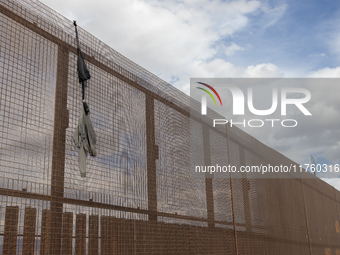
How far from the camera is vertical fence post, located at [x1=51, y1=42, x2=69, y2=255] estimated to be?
7.77 feet

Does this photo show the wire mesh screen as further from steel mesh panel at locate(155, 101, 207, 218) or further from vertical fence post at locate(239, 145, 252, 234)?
vertical fence post at locate(239, 145, 252, 234)

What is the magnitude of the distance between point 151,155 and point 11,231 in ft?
5.24

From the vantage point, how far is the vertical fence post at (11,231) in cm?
205

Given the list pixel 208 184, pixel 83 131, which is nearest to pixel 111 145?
pixel 83 131

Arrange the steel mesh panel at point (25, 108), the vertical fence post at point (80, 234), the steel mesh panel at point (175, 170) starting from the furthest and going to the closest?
1. the steel mesh panel at point (175, 170)
2. the vertical fence post at point (80, 234)
3. the steel mesh panel at point (25, 108)

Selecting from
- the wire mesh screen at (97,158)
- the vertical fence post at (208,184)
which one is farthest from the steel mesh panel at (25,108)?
the vertical fence post at (208,184)

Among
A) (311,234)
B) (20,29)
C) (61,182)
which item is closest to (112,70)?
(20,29)

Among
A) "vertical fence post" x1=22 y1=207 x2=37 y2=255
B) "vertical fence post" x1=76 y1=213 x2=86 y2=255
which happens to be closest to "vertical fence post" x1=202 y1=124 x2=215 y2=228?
"vertical fence post" x1=76 y1=213 x2=86 y2=255

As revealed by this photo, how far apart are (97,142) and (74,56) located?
689 mm

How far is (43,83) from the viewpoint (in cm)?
252

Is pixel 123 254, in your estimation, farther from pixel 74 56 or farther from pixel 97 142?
pixel 74 56

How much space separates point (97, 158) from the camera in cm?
282

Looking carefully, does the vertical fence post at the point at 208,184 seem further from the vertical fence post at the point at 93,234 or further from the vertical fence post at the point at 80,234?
the vertical fence post at the point at 80,234

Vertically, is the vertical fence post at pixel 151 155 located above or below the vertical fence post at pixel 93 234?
above
